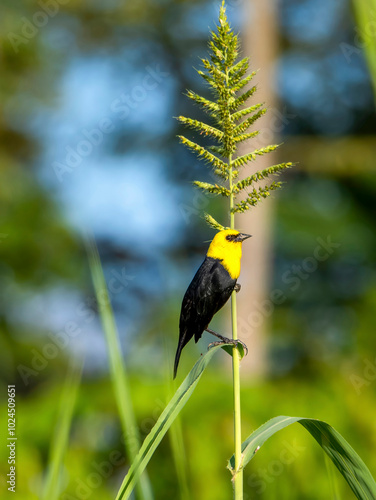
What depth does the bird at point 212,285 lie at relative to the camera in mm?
1173

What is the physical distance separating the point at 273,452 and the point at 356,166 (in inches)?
231

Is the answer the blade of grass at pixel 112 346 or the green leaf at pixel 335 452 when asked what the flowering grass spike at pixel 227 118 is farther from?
the green leaf at pixel 335 452

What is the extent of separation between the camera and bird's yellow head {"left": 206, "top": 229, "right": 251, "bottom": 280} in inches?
45.8

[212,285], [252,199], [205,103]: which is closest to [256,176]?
[252,199]

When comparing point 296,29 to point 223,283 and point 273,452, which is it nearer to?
point 273,452

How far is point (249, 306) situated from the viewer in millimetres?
5973

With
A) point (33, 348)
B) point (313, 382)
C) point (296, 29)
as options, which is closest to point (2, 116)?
point (33, 348)

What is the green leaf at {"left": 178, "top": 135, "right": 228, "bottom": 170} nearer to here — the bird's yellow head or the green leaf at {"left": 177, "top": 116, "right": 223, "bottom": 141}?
the green leaf at {"left": 177, "top": 116, "right": 223, "bottom": 141}

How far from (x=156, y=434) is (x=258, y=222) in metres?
5.37

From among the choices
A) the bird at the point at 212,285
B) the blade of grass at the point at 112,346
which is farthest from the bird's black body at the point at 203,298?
the blade of grass at the point at 112,346

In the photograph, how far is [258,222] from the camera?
240 inches

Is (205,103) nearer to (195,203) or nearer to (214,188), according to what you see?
(214,188)

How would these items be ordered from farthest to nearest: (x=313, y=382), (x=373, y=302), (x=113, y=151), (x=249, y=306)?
(x=113, y=151)
(x=249, y=306)
(x=373, y=302)
(x=313, y=382)

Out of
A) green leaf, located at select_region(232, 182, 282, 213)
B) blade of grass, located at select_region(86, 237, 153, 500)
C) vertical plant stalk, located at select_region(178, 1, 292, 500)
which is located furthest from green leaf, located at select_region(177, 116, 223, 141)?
blade of grass, located at select_region(86, 237, 153, 500)
